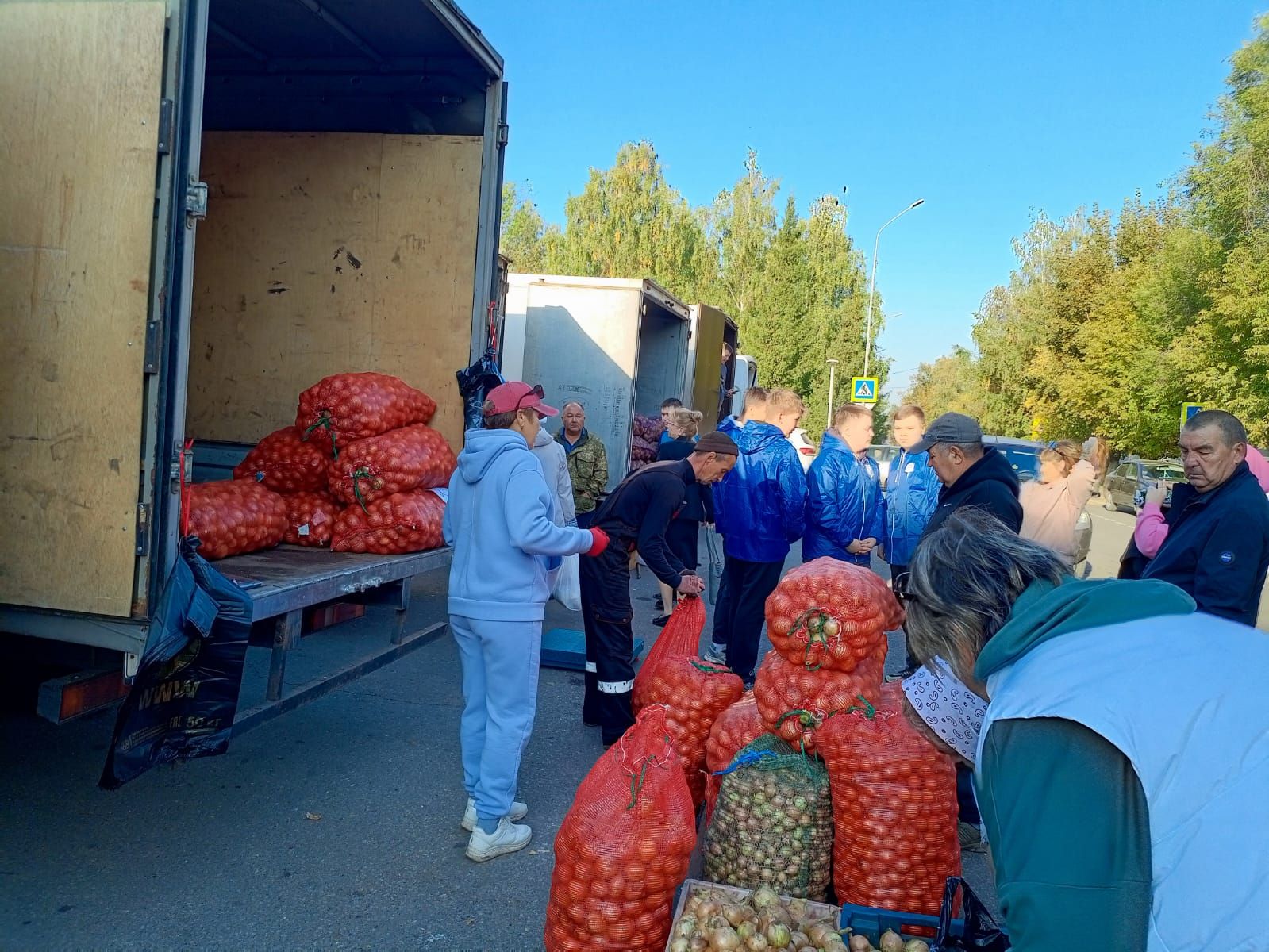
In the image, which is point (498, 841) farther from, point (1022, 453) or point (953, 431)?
point (1022, 453)

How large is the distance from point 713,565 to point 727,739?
463 centimetres

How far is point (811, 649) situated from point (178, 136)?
2.80 m

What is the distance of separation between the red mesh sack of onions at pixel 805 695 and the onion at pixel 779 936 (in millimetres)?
723

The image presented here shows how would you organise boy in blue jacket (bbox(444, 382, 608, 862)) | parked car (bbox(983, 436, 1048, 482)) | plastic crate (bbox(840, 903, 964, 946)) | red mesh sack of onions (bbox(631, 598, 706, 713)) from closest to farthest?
plastic crate (bbox(840, 903, 964, 946)) → boy in blue jacket (bbox(444, 382, 608, 862)) → red mesh sack of onions (bbox(631, 598, 706, 713)) → parked car (bbox(983, 436, 1048, 482))

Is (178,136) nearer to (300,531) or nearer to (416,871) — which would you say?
(300,531)

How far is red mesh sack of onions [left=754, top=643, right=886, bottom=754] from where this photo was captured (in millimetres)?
3266

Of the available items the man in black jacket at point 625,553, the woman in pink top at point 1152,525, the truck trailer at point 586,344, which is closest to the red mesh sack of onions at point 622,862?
the man in black jacket at point 625,553

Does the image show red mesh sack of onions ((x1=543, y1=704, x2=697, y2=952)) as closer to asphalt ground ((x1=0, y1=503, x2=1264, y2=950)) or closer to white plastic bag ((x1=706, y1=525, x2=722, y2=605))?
asphalt ground ((x1=0, y1=503, x2=1264, y2=950))

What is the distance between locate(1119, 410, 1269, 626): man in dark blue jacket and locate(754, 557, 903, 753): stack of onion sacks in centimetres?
127

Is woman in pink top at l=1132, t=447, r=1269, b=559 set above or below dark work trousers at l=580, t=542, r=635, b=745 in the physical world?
above

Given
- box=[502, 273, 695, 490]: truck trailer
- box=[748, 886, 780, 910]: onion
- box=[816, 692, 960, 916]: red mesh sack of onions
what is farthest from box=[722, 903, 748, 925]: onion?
box=[502, 273, 695, 490]: truck trailer

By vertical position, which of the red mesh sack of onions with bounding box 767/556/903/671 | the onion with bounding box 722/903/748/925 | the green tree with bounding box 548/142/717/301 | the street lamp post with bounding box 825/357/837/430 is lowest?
the onion with bounding box 722/903/748/925

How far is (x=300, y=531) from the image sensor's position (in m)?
4.77

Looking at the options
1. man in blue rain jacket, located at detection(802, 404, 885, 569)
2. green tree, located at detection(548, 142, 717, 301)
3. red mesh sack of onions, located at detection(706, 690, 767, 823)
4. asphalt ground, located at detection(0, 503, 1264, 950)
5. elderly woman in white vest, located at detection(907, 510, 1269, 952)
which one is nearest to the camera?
elderly woman in white vest, located at detection(907, 510, 1269, 952)
